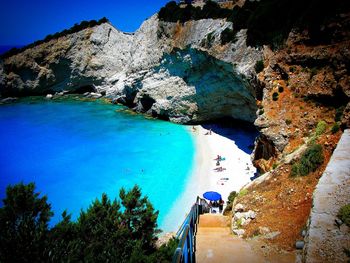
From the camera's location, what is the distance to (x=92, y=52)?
79.6 meters

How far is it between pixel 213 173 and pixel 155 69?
106 ft

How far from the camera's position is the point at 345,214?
8.36 meters

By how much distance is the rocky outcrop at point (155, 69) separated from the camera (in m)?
42.1

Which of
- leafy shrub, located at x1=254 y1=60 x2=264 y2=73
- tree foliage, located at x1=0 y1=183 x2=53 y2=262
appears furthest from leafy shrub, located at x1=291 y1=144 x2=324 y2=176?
leafy shrub, located at x1=254 y1=60 x2=264 y2=73

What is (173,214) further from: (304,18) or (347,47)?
(304,18)

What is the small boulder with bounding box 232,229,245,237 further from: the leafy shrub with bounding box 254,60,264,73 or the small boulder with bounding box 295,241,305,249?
the leafy shrub with bounding box 254,60,264,73

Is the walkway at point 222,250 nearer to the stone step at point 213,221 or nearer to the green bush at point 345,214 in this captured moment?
the stone step at point 213,221

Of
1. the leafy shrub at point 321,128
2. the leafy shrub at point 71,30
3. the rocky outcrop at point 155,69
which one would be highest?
the leafy shrub at point 71,30

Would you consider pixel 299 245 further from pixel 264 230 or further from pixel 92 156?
pixel 92 156

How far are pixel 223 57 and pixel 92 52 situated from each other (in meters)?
52.2

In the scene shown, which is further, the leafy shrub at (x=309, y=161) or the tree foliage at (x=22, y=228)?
the leafy shrub at (x=309, y=161)

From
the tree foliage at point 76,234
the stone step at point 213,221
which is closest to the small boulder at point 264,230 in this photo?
the stone step at point 213,221

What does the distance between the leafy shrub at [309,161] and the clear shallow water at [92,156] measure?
13890mm

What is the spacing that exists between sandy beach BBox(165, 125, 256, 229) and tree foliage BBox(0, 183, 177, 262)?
7248 millimetres
